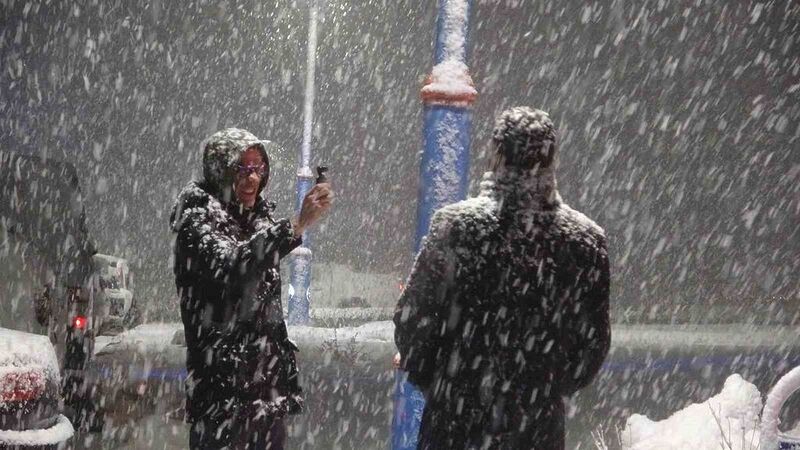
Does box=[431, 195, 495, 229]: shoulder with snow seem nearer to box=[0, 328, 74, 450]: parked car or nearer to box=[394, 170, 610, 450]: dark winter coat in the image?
box=[394, 170, 610, 450]: dark winter coat

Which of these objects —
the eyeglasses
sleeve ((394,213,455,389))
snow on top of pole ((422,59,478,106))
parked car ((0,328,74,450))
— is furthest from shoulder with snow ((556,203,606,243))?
parked car ((0,328,74,450))

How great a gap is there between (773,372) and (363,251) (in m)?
17.0

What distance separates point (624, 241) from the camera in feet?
81.3

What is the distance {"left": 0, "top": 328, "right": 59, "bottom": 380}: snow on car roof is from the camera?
4.04m

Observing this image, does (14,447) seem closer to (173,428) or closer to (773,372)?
(173,428)

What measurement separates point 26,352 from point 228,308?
153 cm

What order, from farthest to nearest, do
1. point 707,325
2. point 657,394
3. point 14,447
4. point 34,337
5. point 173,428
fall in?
point 707,325
point 657,394
point 173,428
point 34,337
point 14,447

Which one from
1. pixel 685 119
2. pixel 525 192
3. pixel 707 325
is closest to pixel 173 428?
pixel 525 192

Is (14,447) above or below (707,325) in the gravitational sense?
above

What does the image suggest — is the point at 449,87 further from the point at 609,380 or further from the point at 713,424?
the point at 609,380

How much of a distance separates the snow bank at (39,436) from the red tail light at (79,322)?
3.59m

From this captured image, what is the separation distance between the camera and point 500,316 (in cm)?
246

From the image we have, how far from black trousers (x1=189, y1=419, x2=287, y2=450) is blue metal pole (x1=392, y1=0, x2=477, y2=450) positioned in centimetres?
118

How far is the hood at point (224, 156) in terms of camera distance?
10.6 feet
